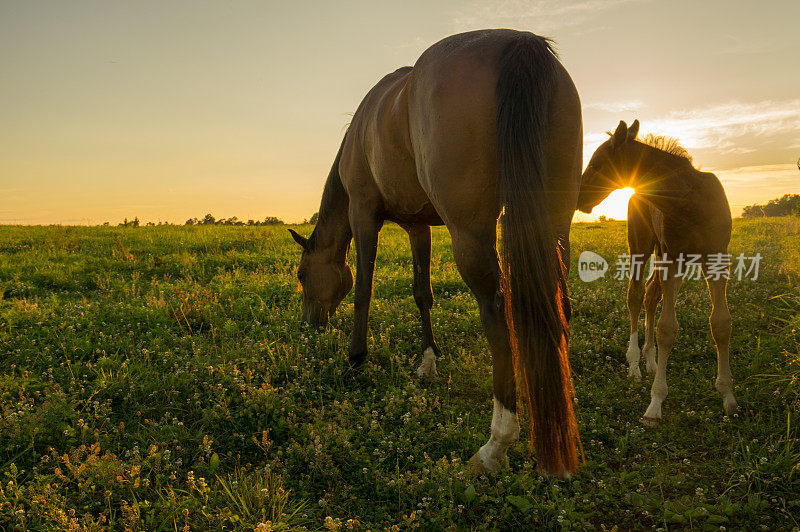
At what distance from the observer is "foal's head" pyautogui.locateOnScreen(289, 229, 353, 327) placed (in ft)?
21.6

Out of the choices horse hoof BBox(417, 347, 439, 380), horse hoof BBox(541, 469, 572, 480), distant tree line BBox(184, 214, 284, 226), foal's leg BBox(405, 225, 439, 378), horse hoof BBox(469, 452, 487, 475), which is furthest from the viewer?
distant tree line BBox(184, 214, 284, 226)

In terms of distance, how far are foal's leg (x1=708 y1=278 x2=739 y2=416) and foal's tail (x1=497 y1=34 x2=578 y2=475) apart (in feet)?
8.10

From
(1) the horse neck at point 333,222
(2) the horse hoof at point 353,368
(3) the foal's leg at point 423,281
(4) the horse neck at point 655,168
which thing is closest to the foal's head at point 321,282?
(1) the horse neck at point 333,222

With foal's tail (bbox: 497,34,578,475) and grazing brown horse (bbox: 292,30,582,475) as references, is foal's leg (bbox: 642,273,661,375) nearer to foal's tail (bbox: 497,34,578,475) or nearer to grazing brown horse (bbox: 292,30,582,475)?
grazing brown horse (bbox: 292,30,582,475)

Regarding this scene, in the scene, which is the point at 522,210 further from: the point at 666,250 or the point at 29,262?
the point at 29,262

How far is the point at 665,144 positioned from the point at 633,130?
0.50 meters

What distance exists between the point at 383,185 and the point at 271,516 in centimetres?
307

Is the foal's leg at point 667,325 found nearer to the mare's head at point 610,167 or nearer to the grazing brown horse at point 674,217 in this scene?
the grazing brown horse at point 674,217

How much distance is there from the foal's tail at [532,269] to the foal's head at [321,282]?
12.1 feet

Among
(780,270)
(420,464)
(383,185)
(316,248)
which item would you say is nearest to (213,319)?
(316,248)

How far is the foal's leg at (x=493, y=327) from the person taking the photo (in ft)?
11.4

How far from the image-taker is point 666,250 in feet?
16.9

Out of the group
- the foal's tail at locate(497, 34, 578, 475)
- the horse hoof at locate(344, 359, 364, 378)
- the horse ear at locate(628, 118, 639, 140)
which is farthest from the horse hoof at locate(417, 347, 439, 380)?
the horse ear at locate(628, 118, 639, 140)

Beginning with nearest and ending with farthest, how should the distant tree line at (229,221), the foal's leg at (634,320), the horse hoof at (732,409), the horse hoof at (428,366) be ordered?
1. the horse hoof at (732,409)
2. the horse hoof at (428,366)
3. the foal's leg at (634,320)
4. the distant tree line at (229,221)
